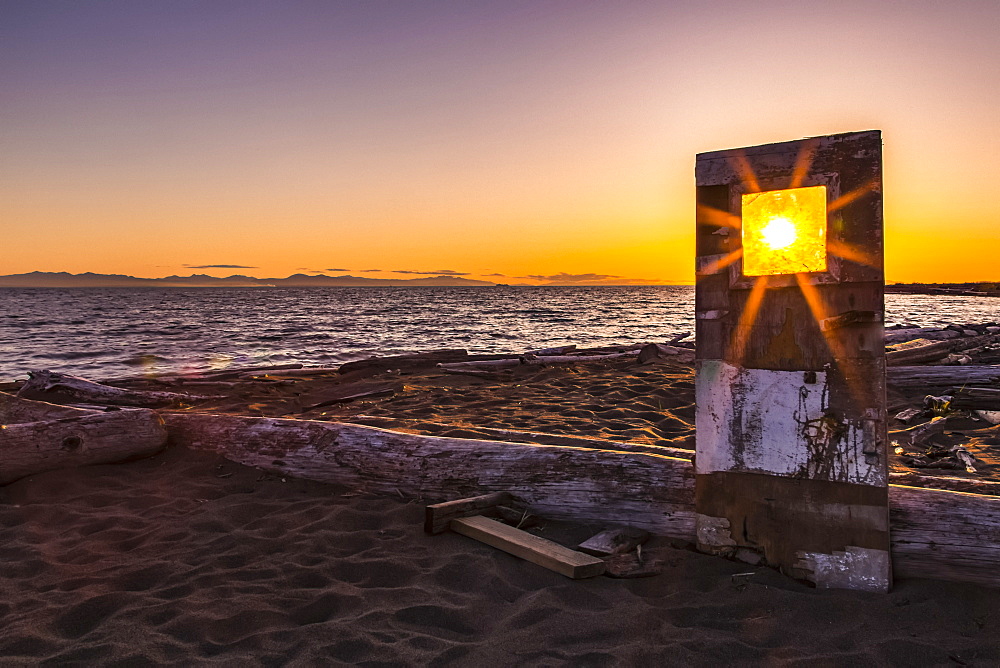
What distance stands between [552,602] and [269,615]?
53.1 inches

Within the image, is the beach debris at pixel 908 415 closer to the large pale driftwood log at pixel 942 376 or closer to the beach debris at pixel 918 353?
the large pale driftwood log at pixel 942 376

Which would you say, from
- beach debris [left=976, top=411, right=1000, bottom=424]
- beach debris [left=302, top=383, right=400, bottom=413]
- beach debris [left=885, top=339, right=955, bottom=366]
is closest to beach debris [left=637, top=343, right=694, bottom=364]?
beach debris [left=885, top=339, right=955, bottom=366]

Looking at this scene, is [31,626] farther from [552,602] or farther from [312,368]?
[312,368]

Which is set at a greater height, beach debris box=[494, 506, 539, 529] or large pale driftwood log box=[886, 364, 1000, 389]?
large pale driftwood log box=[886, 364, 1000, 389]

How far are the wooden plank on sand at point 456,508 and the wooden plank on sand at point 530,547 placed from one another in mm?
50

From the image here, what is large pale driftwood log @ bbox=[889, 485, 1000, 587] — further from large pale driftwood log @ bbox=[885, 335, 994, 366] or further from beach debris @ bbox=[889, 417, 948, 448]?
large pale driftwood log @ bbox=[885, 335, 994, 366]

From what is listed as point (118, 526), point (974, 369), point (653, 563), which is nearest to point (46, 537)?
point (118, 526)

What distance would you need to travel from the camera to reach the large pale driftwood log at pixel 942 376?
8.15m

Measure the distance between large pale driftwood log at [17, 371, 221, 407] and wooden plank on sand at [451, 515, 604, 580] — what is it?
22.4 ft

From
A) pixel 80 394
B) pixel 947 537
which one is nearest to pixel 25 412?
pixel 80 394

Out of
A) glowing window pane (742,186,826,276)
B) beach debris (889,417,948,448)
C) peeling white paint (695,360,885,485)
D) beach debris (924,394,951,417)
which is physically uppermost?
glowing window pane (742,186,826,276)

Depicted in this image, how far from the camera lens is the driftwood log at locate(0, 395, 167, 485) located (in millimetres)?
4676

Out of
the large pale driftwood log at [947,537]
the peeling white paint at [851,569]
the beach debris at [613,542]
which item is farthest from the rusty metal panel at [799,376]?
the beach debris at [613,542]

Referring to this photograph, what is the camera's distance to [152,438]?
206 inches
